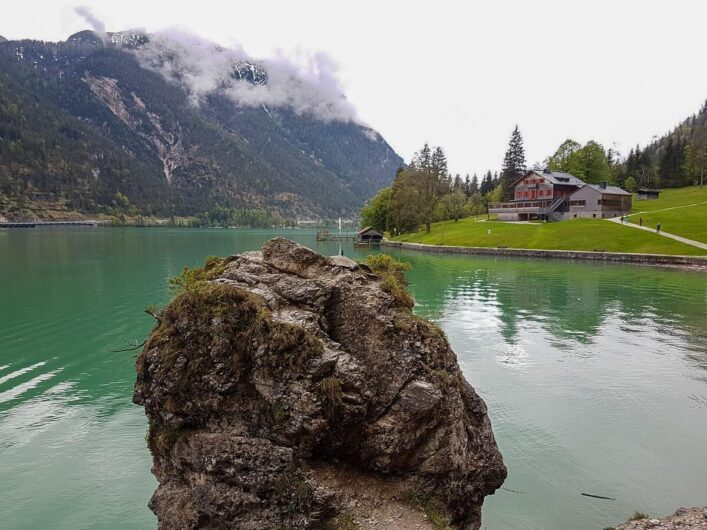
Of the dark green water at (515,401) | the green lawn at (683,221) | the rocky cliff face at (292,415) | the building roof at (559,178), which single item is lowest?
the dark green water at (515,401)

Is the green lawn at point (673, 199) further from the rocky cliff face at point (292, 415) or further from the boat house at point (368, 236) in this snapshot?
the rocky cliff face at point (292, 415)

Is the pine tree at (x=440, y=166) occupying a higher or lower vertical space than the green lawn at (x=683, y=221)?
higher

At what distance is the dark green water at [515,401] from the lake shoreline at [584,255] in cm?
2289

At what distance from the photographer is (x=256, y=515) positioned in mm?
8023

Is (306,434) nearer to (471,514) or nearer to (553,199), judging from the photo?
(471,514)

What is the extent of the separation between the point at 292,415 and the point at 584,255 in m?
79.7

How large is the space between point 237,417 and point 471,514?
5.67 meters

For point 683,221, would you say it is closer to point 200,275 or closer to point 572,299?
point 572,299

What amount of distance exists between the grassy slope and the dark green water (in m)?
42.0

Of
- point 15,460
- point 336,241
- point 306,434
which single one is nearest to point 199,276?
point 306,434

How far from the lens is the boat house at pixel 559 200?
103688 mm

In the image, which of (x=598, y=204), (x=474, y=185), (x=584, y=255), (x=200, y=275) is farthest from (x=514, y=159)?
(x=200, y=275)

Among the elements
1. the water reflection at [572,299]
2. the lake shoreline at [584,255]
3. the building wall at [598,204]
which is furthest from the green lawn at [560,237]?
the water reflection at [572,299]

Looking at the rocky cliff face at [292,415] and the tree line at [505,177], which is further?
the tree line at [505,177]
